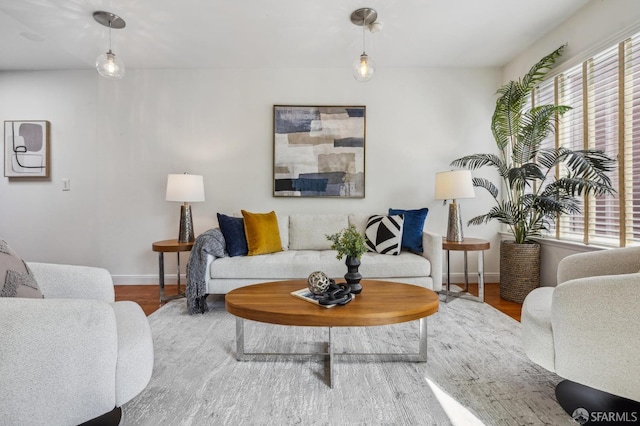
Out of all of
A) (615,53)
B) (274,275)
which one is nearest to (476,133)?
(615,53)

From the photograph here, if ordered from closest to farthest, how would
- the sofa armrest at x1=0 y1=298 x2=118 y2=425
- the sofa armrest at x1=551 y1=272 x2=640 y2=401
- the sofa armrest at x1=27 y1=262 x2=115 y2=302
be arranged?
the sofa armrest at x1=0 y1=298 x2=118 y2=425 < the sofa armrest at x1=551 y1=272 x2=640 y2=401 < the sofa armrest at x1=27 y1=262 x2=115 y2=302

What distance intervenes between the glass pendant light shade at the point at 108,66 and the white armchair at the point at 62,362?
224cm

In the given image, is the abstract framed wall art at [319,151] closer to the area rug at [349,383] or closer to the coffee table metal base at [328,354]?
the area rug at [349,383]

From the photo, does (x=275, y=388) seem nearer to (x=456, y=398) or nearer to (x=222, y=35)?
(x=456, y=398)

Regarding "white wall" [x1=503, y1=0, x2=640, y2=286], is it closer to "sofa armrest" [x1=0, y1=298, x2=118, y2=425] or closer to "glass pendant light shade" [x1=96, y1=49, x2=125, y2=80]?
"sofa armrest" [x1=0, y1=298, x2=118, y2=425]

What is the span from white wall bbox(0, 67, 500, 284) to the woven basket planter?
816 mm

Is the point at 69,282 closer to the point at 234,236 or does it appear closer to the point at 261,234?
the point at 234,236

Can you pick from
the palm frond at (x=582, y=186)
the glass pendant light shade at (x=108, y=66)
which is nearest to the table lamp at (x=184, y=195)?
the glass pendant light shade at (x=108, y=66)

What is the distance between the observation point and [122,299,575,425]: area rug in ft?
4.39

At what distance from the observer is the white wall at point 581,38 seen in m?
2.28

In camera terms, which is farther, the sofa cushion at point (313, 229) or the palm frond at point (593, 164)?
the sofa cushion at point (313, 229)

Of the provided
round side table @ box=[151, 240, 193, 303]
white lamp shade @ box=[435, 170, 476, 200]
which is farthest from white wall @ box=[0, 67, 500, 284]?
round side table @ box=[151, 240, 193, 303]

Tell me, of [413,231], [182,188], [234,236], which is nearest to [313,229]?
[234,236]

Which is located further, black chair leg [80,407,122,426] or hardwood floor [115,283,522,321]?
hardwood floor [115,283,522,321]
